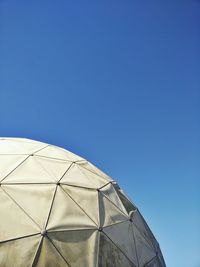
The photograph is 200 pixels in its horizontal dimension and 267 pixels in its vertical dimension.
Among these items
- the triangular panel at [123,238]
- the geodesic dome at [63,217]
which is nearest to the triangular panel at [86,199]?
the geodesic dome at [63,217]

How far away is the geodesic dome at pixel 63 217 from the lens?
916 cm

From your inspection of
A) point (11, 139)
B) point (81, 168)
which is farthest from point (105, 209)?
point (11, 139)

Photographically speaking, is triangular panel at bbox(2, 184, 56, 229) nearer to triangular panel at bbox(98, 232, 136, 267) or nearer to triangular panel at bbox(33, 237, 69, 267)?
triangular panel at bbox(33, 237, 69, 267)

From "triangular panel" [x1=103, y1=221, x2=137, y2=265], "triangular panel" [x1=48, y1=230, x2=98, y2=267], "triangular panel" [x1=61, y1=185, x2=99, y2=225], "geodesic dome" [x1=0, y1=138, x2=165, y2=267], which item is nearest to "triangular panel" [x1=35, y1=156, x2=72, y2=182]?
"geodesic dome" [x1=0, y1=138, x2=165, y2=267]

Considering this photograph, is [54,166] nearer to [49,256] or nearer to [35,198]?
[35,198]

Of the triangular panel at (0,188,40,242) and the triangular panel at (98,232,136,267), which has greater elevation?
the triangular panel at (0,188,40,242)

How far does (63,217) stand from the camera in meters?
10.0

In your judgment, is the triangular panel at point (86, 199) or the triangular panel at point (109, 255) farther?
the triangular panel at point (86, 199)

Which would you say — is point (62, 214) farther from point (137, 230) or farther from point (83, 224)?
point (137, 230)

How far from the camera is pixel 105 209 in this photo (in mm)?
11336

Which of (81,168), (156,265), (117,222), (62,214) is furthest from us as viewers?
(81,168)

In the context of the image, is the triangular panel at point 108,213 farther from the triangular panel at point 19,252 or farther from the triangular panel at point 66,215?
the triangular panel at point 19,252

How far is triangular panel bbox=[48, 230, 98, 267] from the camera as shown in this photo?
368 inches

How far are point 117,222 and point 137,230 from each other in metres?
1.34
